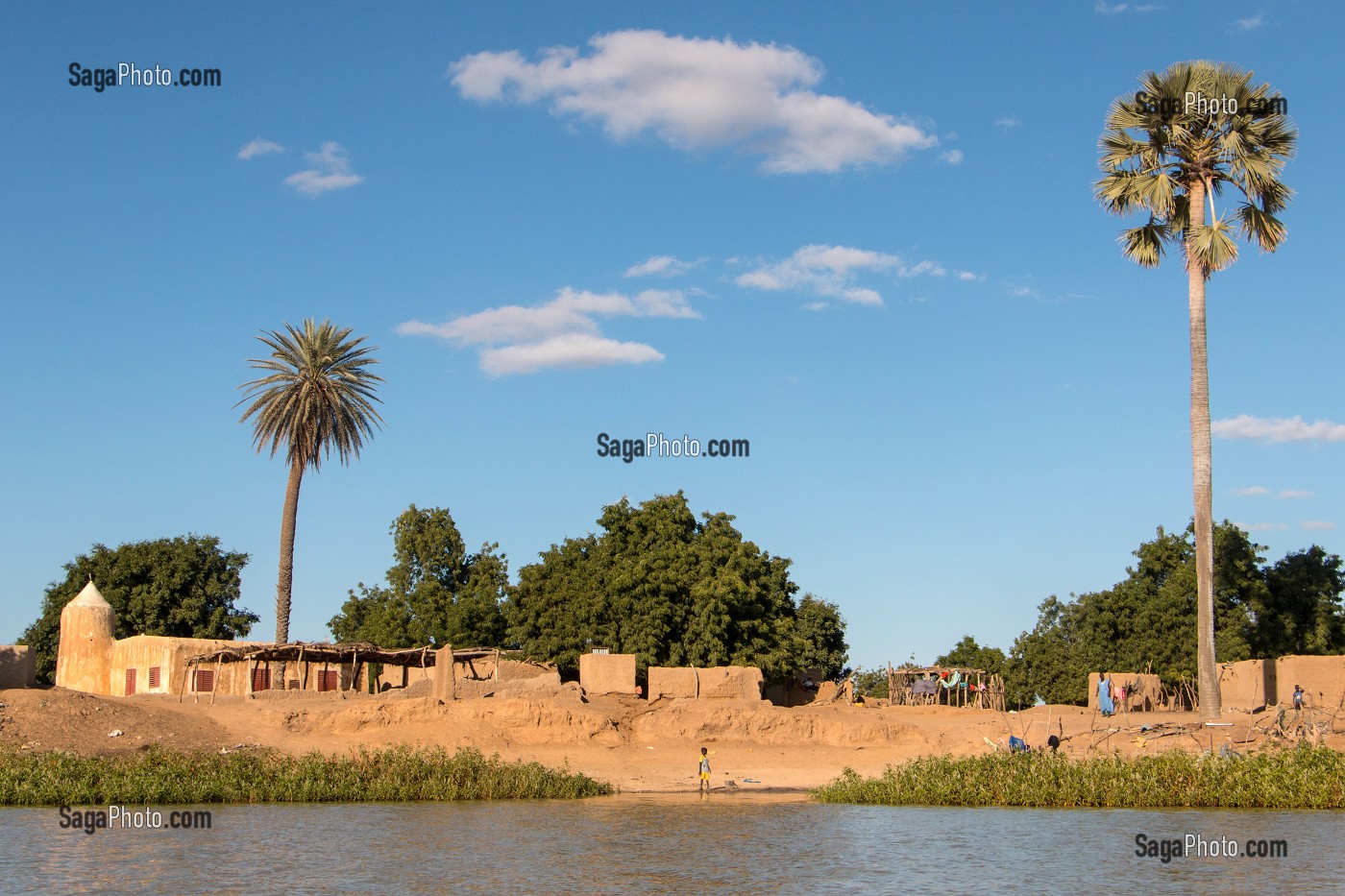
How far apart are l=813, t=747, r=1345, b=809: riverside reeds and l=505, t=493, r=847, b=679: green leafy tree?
13421 mm

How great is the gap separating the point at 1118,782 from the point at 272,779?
19752 mm

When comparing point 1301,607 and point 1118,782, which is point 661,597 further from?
Result: point 1301,607

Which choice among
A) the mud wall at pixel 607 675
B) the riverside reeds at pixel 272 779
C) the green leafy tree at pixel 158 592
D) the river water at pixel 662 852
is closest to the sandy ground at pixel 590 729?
the mud wall at pixel 607 675

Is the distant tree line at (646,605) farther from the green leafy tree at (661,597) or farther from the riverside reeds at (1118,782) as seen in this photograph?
the riverside reeds at (1118,782)

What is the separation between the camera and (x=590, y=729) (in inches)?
1431

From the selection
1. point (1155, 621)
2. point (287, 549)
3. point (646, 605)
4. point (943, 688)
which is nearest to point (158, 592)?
point (287, 549)

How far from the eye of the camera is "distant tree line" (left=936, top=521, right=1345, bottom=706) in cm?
4591

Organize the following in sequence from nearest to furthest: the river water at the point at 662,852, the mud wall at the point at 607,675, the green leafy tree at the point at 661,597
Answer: the river water at the point at 662,852 < the mud wall at the point at 607,675 < the green leafy tree at the point at 661,597

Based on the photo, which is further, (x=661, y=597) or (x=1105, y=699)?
(x=661, y=597)

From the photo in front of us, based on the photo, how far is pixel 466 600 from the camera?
5716 cm

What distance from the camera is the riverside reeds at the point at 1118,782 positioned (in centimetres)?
2762

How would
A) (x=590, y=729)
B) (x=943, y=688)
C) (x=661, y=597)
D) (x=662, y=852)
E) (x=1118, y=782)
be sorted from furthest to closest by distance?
1. (x=943, y=688)
2. (x=661, y=597)
3. (x=590, y=729)
4. (x=1118, y=782)
5. (x=662, y=852)

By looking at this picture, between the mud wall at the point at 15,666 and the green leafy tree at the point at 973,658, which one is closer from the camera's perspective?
the mud wall at the point at 15,666

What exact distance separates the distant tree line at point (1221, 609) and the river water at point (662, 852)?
19.4 m
